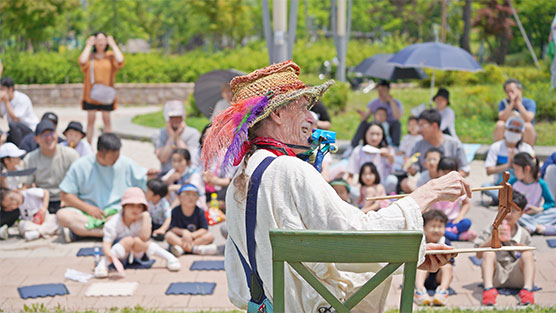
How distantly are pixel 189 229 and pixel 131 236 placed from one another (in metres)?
0.67

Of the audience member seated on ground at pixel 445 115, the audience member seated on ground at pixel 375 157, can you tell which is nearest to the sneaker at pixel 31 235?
the audience member seated on ground at pixel 375 157

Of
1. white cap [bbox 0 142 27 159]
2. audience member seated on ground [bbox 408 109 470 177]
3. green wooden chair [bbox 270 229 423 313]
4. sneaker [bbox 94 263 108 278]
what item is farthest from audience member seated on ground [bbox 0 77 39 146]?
green wooden chair [bbox 270 229 423 313]

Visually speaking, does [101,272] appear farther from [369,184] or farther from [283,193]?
[283,193]

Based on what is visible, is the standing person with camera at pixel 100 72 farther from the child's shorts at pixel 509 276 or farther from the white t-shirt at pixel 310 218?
the white t-shirt at pixel 310 218

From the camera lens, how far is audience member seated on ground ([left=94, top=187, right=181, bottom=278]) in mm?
6285

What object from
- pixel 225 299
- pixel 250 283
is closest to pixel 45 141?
pixel 225 299

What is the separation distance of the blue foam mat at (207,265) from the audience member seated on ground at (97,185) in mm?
1327

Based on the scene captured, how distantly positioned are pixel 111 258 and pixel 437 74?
55.3 ft

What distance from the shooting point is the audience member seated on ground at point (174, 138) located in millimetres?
8523

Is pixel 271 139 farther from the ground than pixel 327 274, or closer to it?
farther from the ground

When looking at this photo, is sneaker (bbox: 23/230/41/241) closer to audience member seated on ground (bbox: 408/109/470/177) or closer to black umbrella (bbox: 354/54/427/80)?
audience member seated on ground (bbox: 408/109/470/177)

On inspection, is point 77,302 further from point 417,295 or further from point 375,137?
point 375,137

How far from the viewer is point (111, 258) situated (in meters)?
6.23

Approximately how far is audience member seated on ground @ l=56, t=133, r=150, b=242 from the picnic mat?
4.50 feet
